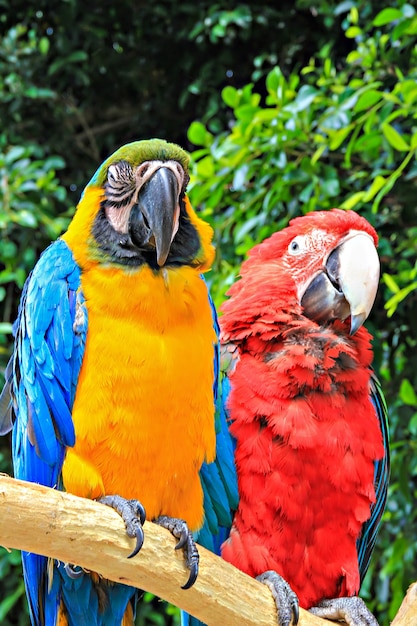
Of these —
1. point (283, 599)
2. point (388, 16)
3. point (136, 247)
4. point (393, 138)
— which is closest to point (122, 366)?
point (136, 247)

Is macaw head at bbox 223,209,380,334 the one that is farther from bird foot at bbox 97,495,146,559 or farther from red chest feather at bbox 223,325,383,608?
bird foot at bbox 97,495,146,559

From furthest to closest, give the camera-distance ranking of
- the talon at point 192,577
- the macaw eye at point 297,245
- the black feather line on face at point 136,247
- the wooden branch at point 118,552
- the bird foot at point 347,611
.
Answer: the macaw eye at point 297,245 → the bird foot at point 347,611 → the black feather line on face at point 136,247 → the talon at point 192,577 → the wooden branch at point 118,552

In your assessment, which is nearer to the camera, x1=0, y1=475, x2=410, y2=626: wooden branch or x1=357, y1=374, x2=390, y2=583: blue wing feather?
x1=0, y1=475, x2=410, y2=626: wooden branch

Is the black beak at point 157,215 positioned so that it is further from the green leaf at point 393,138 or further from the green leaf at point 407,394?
the green leaf at point 407,394

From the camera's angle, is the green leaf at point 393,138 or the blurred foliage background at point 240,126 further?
the blurred foliage background at point 240,126

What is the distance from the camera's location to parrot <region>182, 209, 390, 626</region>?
4.58ft

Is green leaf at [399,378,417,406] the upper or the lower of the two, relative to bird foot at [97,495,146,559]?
lower

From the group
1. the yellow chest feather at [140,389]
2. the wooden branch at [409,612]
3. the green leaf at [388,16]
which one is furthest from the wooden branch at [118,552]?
the green leaf at [388,16]

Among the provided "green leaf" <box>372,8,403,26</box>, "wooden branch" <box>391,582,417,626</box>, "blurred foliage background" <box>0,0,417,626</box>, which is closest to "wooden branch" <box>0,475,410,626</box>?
"wooden branch" <box>391,582,417,626</box>

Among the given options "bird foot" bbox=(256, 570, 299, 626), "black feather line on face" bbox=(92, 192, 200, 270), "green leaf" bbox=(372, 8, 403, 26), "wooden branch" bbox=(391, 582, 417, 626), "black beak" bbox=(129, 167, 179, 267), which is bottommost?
"wooden branch" bbox=(391, 582, 417, 626)

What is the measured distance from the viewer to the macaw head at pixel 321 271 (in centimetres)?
143

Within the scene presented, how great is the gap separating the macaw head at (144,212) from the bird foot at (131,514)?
338mm

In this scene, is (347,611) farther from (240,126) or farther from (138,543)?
(240,126)

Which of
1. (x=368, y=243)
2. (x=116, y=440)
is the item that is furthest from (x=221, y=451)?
(x=368, y=243)
